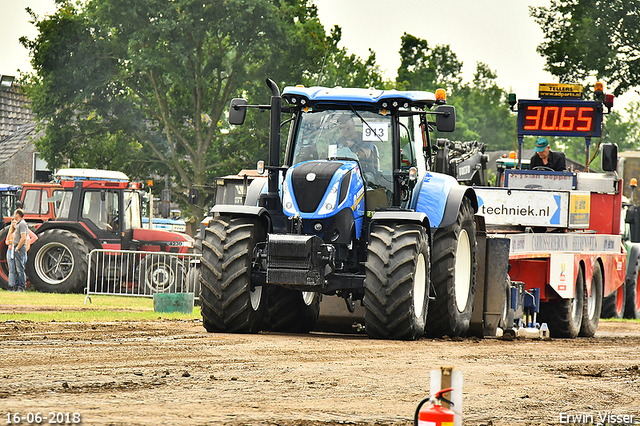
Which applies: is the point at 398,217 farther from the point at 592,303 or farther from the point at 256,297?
the point at 592,303

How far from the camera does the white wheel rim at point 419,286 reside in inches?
412

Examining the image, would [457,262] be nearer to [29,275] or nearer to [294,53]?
[29,275]

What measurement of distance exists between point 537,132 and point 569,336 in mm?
4051

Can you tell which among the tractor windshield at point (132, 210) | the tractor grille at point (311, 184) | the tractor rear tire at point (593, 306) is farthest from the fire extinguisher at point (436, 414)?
the tractor windshield at point (132, 210)

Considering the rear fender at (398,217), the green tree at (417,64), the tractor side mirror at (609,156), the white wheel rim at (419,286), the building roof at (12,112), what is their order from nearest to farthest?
the rear fender at (398,217) < the white wheel rim at (419,286) < the tractor side mirror at (609,156) < the building roof at (12,112) < the green tree at (417,64)

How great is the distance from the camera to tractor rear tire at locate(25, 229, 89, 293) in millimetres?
22172

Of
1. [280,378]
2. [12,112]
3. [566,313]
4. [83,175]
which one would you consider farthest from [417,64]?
[280,378]

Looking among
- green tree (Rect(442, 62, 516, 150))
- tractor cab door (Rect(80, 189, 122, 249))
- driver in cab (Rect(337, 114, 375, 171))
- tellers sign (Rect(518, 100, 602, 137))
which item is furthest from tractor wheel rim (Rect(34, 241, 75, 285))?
green tree (Rect(442, 62, 516, 150))

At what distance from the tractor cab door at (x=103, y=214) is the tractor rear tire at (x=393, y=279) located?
14.1 meters

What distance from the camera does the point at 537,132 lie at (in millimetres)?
17641

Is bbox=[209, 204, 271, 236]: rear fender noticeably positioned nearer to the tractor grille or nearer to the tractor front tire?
the tractor grille

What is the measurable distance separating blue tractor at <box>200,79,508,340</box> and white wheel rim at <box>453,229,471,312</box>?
0.13 ft

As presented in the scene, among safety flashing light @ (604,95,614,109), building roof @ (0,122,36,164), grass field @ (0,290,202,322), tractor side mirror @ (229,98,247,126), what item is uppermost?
building roof @ (0,122,36,164)

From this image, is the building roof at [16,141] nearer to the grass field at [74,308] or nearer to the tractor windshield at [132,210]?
the tractor windshield at [132,210]
